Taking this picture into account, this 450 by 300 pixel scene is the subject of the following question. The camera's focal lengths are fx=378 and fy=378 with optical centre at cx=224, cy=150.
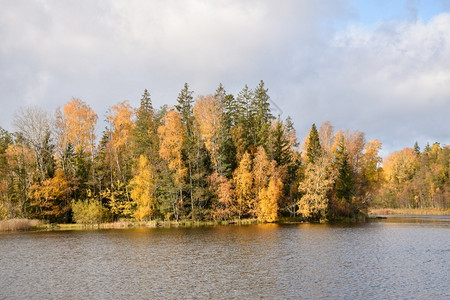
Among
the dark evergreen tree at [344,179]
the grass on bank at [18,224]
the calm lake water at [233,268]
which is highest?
the dark evergreen tree at [344,179]

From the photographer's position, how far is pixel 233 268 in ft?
96.1

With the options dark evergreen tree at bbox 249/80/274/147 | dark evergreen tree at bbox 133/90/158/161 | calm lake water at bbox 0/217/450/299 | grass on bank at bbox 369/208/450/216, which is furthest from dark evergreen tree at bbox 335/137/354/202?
dark evergreen tree at bbox 133/90/158/161

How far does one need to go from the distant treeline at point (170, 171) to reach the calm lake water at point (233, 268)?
2556 centimetres

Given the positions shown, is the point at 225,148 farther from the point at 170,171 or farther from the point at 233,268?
the point at 233,268

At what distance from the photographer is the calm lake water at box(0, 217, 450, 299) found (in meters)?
22.6

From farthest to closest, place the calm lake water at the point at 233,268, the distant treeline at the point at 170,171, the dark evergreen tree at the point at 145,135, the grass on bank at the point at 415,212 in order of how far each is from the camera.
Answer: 1. the grass on bank at the point at 415,212
2. the dark evergreen tree at the point at 145,135
3. the distant treeline at the point at 170,171
4. the calm lake water at the point at 233,268

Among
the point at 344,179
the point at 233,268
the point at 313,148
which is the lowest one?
the point at 233,268

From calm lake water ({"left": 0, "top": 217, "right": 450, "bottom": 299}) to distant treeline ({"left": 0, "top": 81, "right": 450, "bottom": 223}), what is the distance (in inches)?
1006

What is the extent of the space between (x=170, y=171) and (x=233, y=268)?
144 ft

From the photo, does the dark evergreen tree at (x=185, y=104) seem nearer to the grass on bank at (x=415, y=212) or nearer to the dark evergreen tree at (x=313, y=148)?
the dark evergreen tree at (x=313, y=148)

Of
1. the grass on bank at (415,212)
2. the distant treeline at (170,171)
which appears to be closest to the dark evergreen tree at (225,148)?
the distant treeline at (170,171)

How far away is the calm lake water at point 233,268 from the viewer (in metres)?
22.6

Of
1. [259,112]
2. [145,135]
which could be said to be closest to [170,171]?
[145,135]

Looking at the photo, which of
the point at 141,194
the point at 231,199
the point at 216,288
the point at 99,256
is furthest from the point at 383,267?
the point at 141,194
